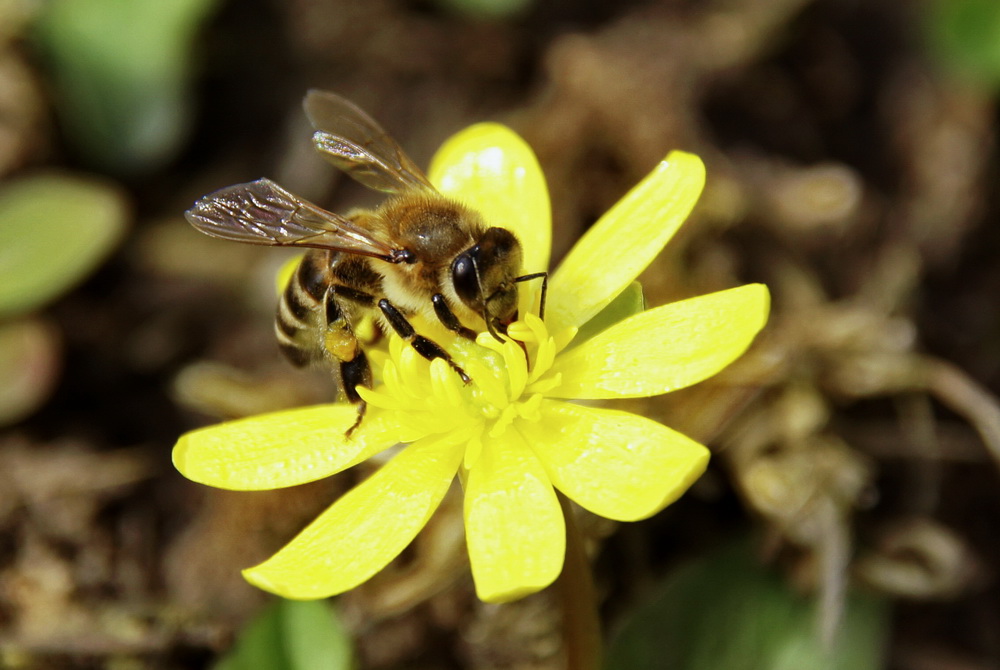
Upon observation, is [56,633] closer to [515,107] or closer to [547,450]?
[547,450]

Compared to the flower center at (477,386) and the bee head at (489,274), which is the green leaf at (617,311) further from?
the bee head at (489,274)

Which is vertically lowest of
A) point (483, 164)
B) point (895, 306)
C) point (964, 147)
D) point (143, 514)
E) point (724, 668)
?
point (143, 514)

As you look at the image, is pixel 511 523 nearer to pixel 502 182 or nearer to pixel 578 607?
pixel 578 607

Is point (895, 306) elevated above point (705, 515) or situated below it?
above

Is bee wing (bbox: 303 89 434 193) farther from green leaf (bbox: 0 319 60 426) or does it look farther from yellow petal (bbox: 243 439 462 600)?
green leaf (bbox: 0 319 60 426)

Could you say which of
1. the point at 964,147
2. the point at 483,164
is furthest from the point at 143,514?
the point at 964,147

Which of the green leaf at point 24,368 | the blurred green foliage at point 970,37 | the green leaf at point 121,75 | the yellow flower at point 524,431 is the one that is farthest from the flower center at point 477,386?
the blurred green foliage at point 970,37

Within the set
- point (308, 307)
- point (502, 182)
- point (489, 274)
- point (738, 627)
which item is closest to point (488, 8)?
point (502, 182)
